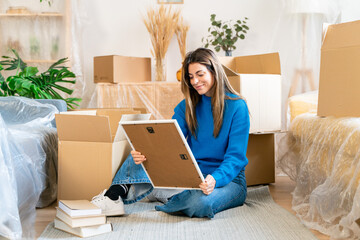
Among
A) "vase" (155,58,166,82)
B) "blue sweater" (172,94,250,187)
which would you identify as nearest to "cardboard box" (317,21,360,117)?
"blue sweater" (172,94,250,187)

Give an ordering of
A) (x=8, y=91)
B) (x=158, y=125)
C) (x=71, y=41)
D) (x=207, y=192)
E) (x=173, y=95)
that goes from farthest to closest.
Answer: (x=71, y=41) → (x=173, y=95) → (x=8, y=91) → (x=207, y=192) → (x=158, y=125)

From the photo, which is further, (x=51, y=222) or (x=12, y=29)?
(x=12, y=29)

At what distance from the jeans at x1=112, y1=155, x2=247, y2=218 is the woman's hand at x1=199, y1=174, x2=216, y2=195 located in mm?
57

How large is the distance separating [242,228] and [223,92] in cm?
60

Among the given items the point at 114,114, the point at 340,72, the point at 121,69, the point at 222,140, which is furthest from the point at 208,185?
the point at 121,69

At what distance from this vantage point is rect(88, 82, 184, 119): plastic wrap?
3.09 meters

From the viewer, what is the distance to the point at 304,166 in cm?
215

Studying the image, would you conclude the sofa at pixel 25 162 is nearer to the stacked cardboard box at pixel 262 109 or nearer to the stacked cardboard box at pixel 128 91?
the stacked cardboard box at pixel 128 91

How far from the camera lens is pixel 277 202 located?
2.25 metres

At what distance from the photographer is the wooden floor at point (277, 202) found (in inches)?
71.3

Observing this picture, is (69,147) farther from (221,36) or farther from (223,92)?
(221,36)

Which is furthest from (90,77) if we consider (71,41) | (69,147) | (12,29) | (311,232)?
(311,232)

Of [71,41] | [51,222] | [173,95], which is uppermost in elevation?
[71,41]

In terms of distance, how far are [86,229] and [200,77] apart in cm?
78
